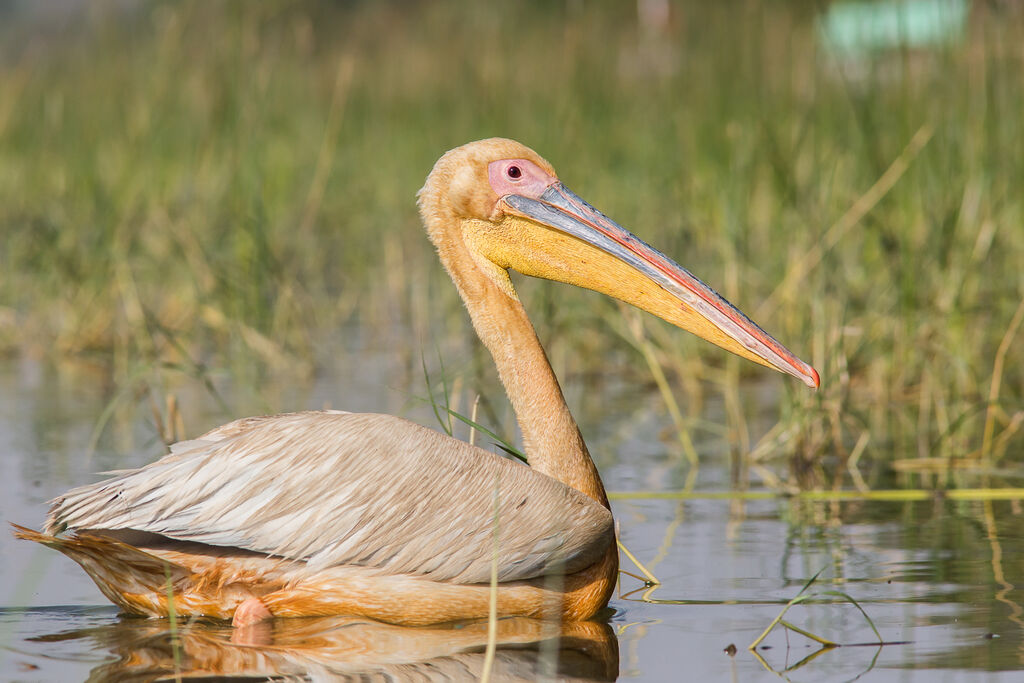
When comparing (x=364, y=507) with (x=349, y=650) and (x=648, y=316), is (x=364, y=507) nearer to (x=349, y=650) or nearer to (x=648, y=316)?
(x=349, y=650)

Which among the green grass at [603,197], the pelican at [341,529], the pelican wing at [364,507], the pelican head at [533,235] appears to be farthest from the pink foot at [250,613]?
the green grass at [603,197]

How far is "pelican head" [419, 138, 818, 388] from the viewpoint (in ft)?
14.4

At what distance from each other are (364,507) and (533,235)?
1.07 meters

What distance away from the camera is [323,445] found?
407 centimetres

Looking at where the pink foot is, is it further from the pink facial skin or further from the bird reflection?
the pink facial skin

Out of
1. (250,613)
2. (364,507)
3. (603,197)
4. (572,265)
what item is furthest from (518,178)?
(603,197)

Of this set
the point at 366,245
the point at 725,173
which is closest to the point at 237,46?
the point at 725,173

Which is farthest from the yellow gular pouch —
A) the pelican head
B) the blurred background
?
the blurred background

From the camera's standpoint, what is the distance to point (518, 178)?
181 inches

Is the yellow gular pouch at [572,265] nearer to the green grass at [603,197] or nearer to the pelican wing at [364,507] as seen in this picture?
the pelican wing at [364,507]

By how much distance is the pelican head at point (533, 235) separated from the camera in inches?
173

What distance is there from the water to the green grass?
548 mm

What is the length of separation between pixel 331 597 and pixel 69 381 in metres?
3.75

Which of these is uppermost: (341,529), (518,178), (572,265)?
(518,178)
